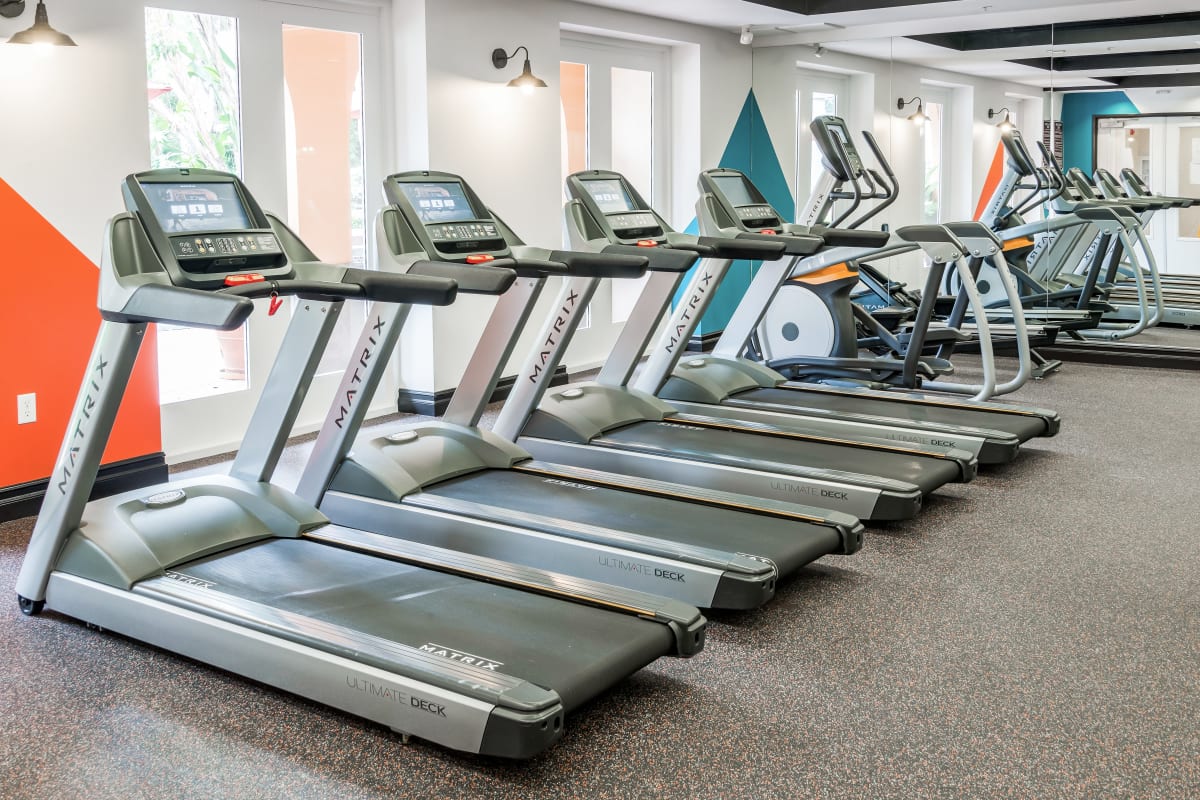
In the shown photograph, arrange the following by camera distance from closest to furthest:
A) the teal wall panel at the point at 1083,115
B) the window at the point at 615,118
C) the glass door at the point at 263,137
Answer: the glass door at the point at 263,137, the window at the point at 615,118, the teal wall panel at the point at 1083,115

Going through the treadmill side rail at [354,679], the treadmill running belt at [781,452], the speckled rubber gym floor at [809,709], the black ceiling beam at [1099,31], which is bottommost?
the speckled rubber gym floor at [809,709]

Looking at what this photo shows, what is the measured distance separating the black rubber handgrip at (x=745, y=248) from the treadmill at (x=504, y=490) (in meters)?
0.47

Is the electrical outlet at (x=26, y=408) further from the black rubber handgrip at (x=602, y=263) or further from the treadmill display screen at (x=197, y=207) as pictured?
the black rubber handgrip at (x=602, y=263)

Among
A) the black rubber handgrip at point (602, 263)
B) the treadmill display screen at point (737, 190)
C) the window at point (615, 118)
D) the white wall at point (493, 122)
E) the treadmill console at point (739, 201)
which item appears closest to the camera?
the black rubber handgrip at point (602, 263)

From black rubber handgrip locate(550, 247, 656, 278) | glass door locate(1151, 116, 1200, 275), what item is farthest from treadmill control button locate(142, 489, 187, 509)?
glass door locate(1151, 116, 1200, 275)

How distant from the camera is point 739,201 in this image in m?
6.08

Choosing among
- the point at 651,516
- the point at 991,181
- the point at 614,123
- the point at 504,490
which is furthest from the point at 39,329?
the point at 991,181

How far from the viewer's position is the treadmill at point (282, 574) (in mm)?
2602

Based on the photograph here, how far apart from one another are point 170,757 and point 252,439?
52.3 inches

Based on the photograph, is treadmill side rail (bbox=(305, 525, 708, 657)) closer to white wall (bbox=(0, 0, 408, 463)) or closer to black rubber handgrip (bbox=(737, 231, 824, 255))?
white wall (bbox=(0, 0, 408, 463))

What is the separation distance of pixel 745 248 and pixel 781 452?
972mm

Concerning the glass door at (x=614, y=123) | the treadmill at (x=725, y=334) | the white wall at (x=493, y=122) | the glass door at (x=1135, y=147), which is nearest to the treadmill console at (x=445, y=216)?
the treadmill at (x=725, y=334)

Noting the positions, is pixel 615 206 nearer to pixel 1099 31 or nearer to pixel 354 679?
pixel 354 679

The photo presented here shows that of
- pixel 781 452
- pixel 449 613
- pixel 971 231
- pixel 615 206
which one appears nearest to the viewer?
pixel 449 613
